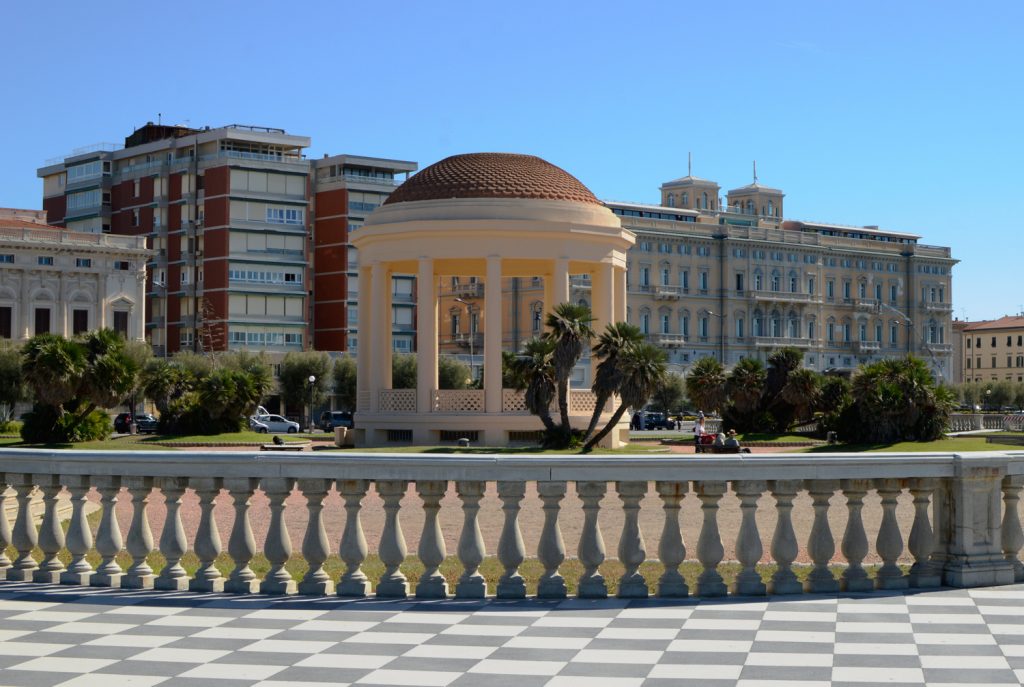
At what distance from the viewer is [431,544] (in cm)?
1071

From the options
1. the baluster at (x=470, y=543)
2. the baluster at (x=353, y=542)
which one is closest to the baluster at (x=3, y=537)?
the baluster at (x=353, y=542)

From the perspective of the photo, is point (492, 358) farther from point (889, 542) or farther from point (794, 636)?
point (794, 636)

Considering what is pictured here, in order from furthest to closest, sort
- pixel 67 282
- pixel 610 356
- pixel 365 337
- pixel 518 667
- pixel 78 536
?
pixel 67 282 → pixel 365 337 → pixel 610 356 → pixel 78 536 → pixel 518 667

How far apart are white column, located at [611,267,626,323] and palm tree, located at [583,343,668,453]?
22.2ft

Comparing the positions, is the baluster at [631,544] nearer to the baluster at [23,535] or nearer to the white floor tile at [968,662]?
the white floor tile at [968,662]

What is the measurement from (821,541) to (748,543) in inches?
24.1

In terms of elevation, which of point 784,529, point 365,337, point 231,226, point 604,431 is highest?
point 231,226

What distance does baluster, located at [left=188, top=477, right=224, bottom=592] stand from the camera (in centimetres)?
1104

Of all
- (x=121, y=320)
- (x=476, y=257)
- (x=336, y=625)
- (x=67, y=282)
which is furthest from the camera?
(x=121, y=320)

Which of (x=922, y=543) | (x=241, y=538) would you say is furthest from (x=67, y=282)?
(x=922, y=543)

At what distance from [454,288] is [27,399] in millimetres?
57506

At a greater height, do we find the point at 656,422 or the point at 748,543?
the point at 748,543

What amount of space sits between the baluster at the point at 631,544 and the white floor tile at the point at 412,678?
273cm

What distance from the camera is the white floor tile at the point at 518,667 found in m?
8.39
